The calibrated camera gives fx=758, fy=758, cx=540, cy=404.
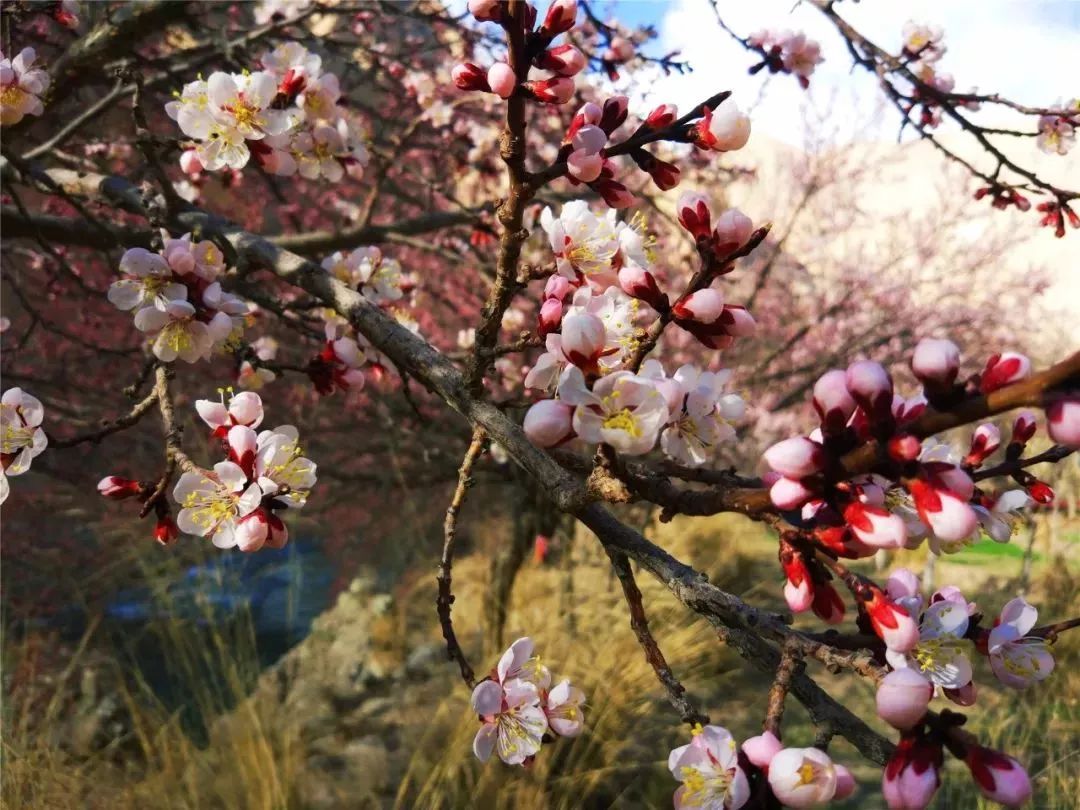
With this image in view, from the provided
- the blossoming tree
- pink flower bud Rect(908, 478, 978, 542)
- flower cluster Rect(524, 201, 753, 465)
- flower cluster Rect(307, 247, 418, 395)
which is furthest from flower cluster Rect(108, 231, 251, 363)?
pink flower bud Rect(908, 478, 978, 542)

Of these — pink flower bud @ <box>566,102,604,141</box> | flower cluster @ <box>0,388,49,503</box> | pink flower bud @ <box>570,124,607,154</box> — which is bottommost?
flower cluster @ <box>0,388,49,503</box>

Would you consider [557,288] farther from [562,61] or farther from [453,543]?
[453,543]

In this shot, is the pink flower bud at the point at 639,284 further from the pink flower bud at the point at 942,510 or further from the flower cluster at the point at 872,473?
the pink flower bud at the point at 942,510

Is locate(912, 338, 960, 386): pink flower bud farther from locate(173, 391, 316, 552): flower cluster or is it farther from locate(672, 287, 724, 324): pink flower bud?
locate(173, 391, 316, 552): flower cluster

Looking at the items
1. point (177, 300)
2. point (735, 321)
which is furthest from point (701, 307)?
point (177, 300)

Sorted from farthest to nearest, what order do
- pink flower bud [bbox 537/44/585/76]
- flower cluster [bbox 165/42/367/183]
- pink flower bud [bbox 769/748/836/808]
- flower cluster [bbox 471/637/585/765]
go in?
1. flower cluster [bbox 165/42/367/183]
2. flower cluster [bbox 471/637/585/765]
3. pink flower bud [bbox 537/44/585/76]
4. pink flower bud [bbox 769/748/836/808]

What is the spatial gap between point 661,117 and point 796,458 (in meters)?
0.48

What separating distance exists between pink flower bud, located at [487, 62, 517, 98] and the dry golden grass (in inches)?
88.2

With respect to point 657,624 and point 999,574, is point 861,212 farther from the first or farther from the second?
point 657,624

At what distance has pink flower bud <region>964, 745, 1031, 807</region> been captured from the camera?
583 mm

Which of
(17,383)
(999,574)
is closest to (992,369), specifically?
(17,383)

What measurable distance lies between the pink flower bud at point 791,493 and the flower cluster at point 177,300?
0.94 metres

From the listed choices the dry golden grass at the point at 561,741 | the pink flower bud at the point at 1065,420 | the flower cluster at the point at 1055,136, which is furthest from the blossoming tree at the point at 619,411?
the dry golden grass at the point at 561,741

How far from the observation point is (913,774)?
0.58 meters
